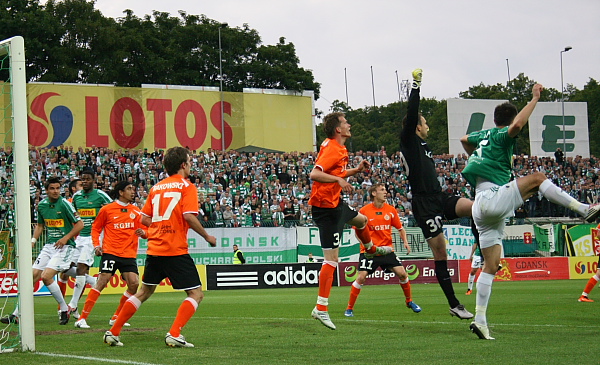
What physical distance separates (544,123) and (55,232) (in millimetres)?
46066

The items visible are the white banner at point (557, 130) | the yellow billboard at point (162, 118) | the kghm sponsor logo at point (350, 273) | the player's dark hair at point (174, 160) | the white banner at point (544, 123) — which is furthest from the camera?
the white banner at point (557, 130)

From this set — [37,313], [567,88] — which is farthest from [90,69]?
[567,88]

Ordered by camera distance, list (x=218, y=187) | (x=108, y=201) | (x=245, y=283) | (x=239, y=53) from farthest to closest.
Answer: (x=239, y=53) → (x=218, y=187) → (x=245, y=283) → (x=108, y=201)

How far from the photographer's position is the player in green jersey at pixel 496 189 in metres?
8.59

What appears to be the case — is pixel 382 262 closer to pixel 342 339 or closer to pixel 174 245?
pixel 342 339

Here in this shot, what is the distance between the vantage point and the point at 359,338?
378 inches

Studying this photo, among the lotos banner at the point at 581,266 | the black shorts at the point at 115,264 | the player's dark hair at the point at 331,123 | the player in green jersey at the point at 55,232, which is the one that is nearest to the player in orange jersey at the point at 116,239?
the black shorts at the point at 115,264

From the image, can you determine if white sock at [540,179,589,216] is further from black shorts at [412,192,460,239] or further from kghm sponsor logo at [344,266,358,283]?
kghm sponsor logo at [344,266,358,283]

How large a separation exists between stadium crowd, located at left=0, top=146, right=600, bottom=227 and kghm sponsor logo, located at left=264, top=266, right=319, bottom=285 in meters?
2.48

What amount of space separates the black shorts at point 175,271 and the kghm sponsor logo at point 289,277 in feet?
69.6

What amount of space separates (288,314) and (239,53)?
48.9 metres

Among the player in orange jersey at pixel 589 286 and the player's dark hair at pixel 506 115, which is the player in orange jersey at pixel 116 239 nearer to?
the player's dark hair at pixel 506 115

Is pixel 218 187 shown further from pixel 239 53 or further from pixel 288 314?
pixel 239 53

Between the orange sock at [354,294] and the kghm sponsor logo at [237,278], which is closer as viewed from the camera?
the orange sock at [354,294]
